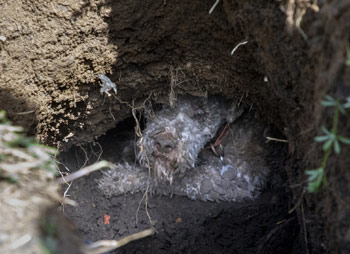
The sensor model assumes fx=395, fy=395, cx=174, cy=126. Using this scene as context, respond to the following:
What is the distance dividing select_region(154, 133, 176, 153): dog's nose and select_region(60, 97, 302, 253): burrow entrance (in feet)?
0.74

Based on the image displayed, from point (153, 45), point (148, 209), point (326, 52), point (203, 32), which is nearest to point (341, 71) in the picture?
point (326, 52)

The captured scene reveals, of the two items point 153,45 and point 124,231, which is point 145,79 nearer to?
point 153,45

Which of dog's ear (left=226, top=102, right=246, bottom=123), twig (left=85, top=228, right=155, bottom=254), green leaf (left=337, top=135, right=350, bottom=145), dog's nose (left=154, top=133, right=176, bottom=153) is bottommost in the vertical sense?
dog's nose (left=154, top=133, right=176, bottom=153)

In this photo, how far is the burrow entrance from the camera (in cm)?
243

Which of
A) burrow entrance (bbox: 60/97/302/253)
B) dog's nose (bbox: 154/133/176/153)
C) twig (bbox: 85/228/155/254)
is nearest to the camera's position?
twig (bbox: 85/228/155/254)

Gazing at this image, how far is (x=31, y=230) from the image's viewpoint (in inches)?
46.6

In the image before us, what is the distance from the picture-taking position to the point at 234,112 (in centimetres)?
262

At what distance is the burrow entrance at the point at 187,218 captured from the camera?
7.96 ft

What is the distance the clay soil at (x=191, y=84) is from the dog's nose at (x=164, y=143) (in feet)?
0.82

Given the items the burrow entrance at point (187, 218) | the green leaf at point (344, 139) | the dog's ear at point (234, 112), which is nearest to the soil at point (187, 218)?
the burrow entrance at point (187, 218)

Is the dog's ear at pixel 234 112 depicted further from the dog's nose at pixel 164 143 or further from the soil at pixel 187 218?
the dog's nose at pixel 164 143

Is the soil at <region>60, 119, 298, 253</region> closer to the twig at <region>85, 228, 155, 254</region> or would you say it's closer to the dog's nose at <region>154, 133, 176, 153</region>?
the dog's nose at <region>154, 133, 176, 153</region>

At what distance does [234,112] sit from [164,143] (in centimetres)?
51

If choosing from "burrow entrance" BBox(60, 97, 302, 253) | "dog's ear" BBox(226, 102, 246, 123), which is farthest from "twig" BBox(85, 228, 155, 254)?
"dog's ear" BBox(226, 102, 246, 123)
